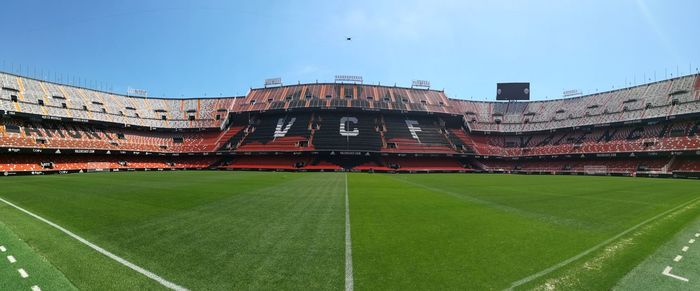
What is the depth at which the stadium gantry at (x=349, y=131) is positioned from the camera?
47969 mm

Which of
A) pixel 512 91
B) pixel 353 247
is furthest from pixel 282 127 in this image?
pixel 353 247

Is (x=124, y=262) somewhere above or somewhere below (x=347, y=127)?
below

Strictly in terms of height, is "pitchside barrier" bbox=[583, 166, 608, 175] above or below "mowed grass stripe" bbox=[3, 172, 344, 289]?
above

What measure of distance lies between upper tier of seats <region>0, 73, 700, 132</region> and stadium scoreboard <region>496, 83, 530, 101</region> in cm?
218

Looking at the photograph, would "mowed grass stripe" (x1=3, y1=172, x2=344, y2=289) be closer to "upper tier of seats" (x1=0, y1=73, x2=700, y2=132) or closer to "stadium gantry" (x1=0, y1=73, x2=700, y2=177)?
"stadium gantry" (x1=0, y1=73, x2=700, y2=177)

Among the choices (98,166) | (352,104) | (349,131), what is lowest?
(98,166)

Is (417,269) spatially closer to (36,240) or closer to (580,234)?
(580,234)

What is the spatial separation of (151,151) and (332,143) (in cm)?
3510

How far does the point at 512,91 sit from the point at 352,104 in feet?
126

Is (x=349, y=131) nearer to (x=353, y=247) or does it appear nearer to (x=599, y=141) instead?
(x=599, y=141)

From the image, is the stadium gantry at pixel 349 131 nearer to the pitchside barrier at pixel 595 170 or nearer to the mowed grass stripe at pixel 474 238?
the pitchside barrier at pixel 595 170

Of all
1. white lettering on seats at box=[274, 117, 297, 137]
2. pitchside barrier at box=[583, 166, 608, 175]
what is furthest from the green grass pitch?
white lettering on seats at box=[274, 117, 297, 137]

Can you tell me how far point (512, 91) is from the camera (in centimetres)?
7381

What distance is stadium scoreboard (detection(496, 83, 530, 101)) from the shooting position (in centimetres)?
7294
